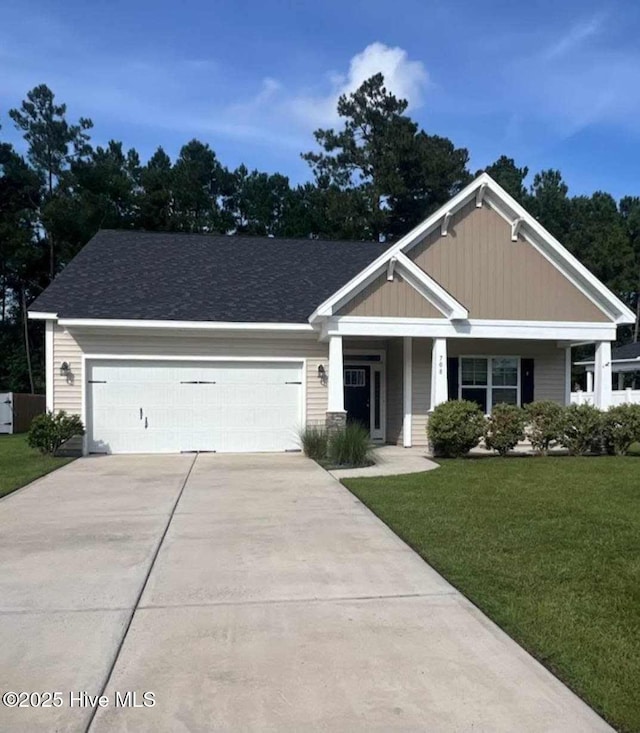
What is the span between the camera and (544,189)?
168 ft

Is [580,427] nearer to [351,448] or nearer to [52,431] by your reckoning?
[351,448]

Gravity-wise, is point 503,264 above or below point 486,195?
below

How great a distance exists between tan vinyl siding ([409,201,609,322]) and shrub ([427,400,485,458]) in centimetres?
273

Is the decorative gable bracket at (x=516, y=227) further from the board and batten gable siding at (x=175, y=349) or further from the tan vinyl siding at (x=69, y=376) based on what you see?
the tan vinyl siding at (x=69, y=376)

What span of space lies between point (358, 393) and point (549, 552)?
11357mm

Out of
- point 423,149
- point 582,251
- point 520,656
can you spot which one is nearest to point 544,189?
point 582,251

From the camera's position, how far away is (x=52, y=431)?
1444 cm

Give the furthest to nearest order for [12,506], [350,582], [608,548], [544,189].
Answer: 1. [544,189]
2. [12,506]
3. [608,548]
4. [350,582]

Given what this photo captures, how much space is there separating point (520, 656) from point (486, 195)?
13607 mm

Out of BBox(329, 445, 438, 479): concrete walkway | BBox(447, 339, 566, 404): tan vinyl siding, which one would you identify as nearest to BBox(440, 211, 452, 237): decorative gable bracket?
BBox(447, 339, 566, 404): tan vinyl siding

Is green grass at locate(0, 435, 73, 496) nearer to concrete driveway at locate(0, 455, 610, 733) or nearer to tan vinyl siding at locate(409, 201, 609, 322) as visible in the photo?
concrete driveway at locate(0, 455, 610, 733)

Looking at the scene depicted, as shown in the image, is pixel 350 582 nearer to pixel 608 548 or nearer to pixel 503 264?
pixel 608 548

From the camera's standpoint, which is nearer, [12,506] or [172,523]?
[172,523]

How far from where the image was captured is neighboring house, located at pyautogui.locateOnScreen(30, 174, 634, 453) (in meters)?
15.1
